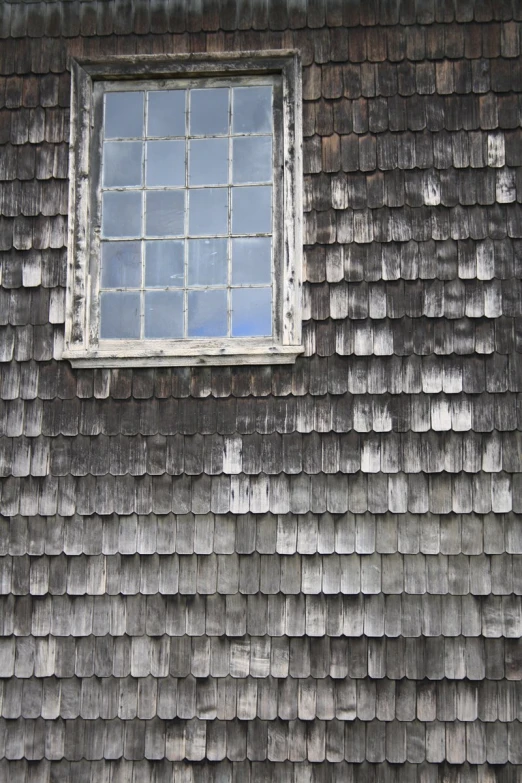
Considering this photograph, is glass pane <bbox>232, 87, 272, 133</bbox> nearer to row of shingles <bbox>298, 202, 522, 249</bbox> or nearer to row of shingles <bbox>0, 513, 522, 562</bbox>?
row of shingles <bbox>298, 202, 522, 249</bbox>

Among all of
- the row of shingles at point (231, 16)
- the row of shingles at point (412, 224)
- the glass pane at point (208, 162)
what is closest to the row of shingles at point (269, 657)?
the row of shingles at point (412, 224)

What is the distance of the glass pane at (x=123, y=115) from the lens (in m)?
5.75

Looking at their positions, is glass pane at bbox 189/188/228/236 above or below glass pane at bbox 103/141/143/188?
below

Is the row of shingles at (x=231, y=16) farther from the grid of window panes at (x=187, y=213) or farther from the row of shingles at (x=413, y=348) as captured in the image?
the row of shingles at (x=413, y=348)

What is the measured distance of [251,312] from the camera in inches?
218

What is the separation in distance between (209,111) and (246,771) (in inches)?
147

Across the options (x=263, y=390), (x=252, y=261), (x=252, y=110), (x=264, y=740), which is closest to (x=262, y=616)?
(x=264, y=740)

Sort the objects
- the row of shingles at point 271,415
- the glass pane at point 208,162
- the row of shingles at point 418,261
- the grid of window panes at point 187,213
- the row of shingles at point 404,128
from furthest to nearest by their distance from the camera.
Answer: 1. the glass pane at point 208,162
2. the grid of window panes at point 187,213
3. the row of shingles at point 404,128
4. the row of shingles at point 418,261
5. the row of shingles at point 271,415

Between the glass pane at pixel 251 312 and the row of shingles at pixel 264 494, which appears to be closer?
the row of shingles at pixel 264 494

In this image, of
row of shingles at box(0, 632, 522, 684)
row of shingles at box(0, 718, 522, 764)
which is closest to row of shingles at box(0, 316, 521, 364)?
row of shingles at box(0, 632, 522, 684)

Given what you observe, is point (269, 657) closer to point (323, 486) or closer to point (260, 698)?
point (260, 698)

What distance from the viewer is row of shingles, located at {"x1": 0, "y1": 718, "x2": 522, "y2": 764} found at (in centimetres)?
502

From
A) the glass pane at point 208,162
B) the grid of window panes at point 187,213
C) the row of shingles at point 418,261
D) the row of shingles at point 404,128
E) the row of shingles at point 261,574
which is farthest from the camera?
the glass pane at point 208,162

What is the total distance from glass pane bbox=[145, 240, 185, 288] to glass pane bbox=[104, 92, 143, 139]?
703 millimetres
